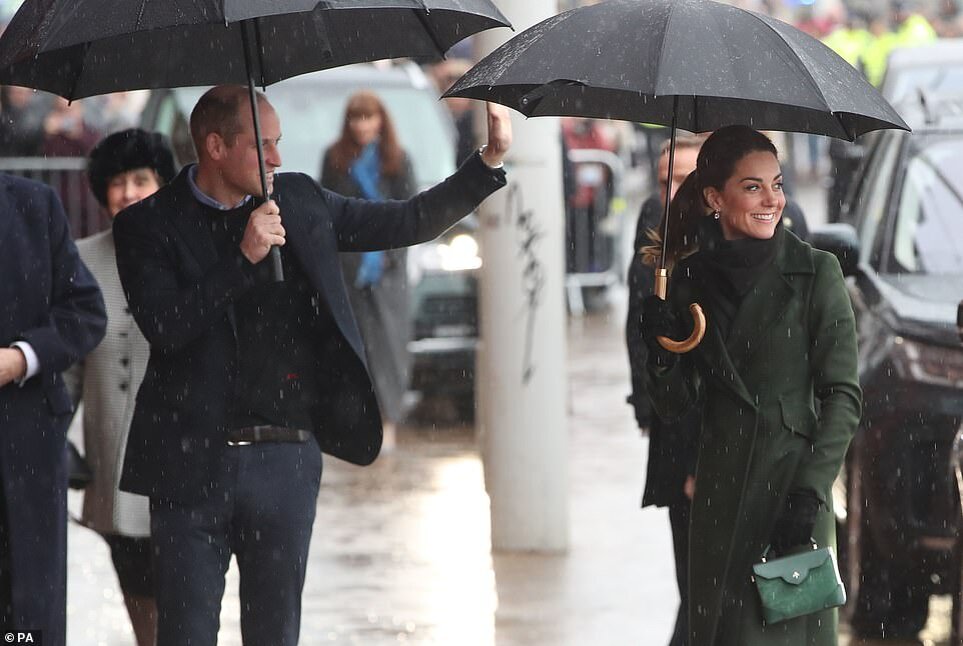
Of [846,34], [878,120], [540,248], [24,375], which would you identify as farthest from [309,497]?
[846,34]

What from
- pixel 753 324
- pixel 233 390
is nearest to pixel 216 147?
pixel 233 390

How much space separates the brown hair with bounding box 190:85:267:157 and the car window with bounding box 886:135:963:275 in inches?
136

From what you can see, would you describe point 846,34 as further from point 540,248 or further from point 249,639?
point 249,639

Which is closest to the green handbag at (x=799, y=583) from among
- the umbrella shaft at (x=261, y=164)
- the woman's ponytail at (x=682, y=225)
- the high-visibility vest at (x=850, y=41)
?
the woman's ponytail at (x=682, y=225)

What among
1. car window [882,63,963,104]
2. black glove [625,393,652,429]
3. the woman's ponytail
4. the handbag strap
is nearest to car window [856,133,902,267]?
car window [882,63,963,104]

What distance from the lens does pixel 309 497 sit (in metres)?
5.04

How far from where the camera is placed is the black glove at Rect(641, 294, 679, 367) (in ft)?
16.0

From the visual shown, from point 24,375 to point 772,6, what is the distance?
3874 centimetres

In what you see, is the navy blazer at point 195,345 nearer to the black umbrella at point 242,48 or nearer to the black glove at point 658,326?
the black umbrella at point 242,48

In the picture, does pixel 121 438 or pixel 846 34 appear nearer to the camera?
pixel 121 438

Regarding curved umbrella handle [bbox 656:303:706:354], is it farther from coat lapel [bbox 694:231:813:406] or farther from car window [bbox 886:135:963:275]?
car window [bbox 886:135:963:275]

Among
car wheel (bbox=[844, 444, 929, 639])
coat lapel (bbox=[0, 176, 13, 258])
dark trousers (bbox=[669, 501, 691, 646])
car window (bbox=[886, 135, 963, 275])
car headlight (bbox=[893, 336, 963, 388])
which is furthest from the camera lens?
car window (bbox=[886, 135, 963, 275])

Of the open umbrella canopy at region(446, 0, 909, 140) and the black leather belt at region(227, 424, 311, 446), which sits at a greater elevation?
the open umbrella canopy at region(446, 0, 909, 140)

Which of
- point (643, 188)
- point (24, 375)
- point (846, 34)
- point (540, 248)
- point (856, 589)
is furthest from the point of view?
point (643, 188)
